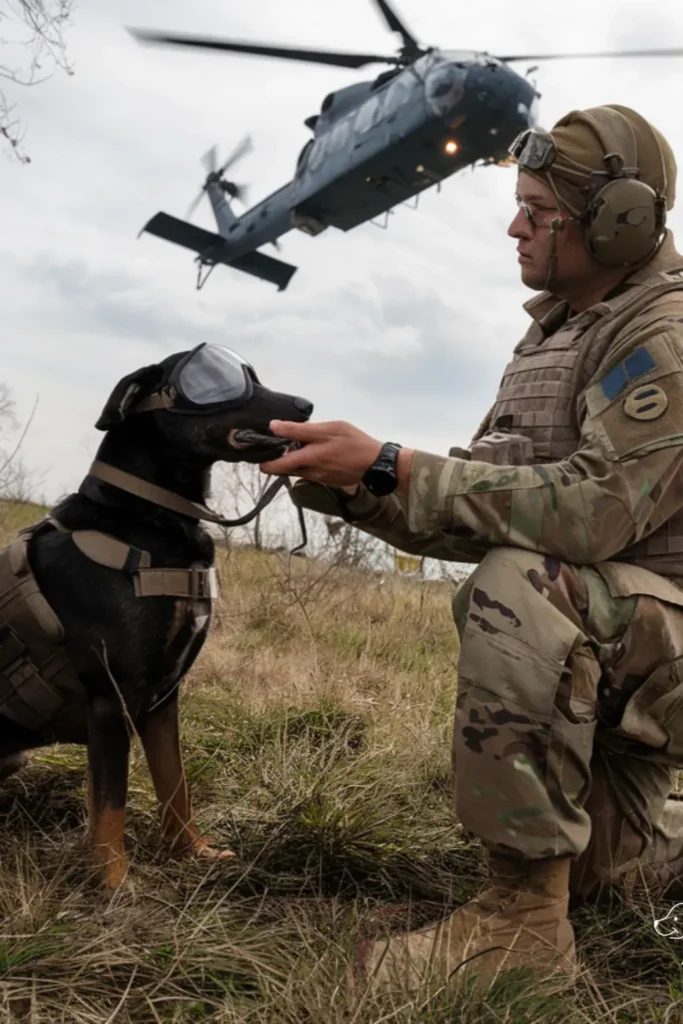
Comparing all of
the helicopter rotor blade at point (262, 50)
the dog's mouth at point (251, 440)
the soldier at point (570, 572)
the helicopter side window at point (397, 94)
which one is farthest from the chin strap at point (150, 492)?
the helicopter side window at point (397, 94)

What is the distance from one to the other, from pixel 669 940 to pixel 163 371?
6.54ft

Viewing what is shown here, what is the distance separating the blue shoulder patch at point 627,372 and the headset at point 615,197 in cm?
41

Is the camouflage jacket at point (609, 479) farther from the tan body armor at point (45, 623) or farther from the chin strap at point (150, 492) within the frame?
the tan body armor at point (45, 623)

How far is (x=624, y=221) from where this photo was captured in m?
2.33

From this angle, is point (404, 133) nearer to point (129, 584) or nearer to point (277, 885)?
point (129, 584)

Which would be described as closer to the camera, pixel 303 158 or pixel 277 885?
pixel 277 885

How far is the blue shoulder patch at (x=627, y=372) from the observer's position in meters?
2.11

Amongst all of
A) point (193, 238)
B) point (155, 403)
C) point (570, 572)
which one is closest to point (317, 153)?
point (193, 238)

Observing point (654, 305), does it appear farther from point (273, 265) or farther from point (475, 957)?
point (273, 265)

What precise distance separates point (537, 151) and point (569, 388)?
68cm

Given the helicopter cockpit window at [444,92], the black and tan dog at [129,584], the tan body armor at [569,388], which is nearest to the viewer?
the tan body armor at [569,388]

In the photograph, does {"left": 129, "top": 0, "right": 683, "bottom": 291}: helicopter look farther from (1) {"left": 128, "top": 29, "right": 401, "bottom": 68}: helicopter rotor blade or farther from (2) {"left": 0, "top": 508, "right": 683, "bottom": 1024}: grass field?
(2) {"left": 0, "top": 508, "right": 683, "bottom": 1024}: grass field

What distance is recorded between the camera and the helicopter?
16672 millimetres

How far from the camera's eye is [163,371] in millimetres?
2533
